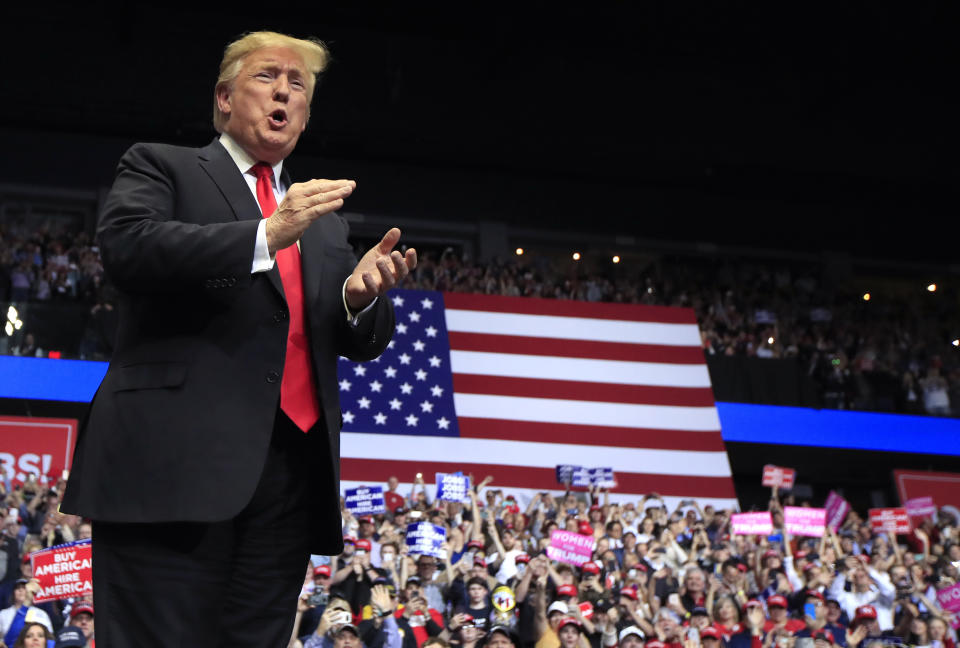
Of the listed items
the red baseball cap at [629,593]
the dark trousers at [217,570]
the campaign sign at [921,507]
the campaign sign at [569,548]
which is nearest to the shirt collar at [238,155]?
the dark trousers at [217,570]

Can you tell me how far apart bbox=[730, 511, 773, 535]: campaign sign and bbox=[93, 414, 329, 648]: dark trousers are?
894cm

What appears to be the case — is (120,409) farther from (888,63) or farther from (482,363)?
(888,63)

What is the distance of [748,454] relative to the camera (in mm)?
17188

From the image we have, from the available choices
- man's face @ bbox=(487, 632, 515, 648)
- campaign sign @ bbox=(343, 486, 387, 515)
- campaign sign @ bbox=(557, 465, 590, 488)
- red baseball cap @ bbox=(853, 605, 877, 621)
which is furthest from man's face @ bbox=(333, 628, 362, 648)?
campaign sign @ bbox=(557, 465, 590, 488)

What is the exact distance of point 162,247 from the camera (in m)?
1.57

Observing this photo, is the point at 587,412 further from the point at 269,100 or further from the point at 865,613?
the point at 269,100

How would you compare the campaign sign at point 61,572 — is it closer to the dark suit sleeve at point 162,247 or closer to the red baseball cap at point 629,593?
the red baseball cap at point 629,593

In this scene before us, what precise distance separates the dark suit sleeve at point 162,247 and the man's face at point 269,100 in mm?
186

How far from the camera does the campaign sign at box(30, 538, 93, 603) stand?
5.34 m

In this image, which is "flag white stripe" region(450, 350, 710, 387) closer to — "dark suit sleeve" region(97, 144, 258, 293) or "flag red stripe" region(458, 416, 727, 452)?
"flag red stripe" region(458, 416, 727, 452)

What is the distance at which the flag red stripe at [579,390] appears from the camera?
1430 cm

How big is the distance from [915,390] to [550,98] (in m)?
7.95

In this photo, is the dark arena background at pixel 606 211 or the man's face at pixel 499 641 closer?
the man's face at pixel 499 641

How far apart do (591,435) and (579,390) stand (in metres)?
0.66
